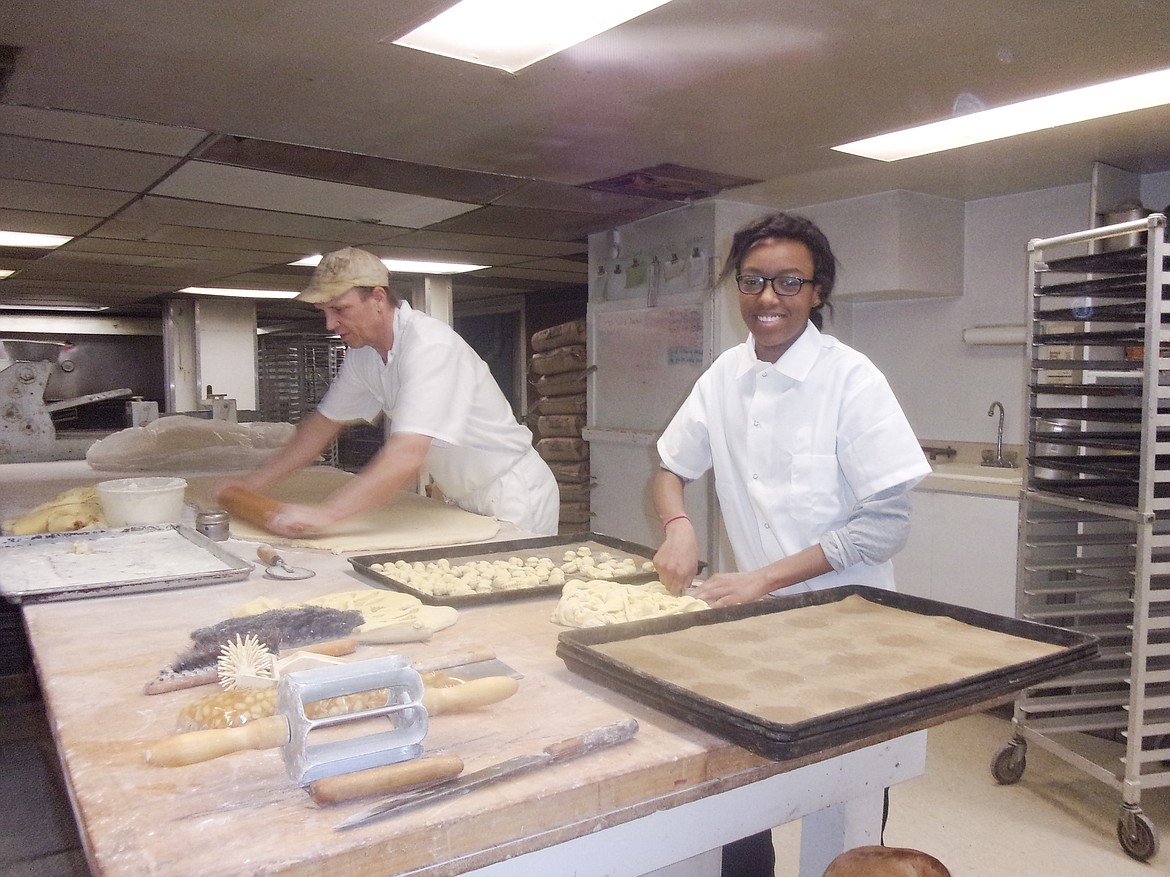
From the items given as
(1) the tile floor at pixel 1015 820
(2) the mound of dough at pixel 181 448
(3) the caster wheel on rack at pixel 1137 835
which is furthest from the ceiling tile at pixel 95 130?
(3) the caster wheel on rack at pixel 1137 835

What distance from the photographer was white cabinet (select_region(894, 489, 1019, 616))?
3.49 m

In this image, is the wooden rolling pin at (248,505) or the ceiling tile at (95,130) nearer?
the wooden rolling pin at (248,505)

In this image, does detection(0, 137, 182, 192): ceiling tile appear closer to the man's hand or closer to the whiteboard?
the man's hand

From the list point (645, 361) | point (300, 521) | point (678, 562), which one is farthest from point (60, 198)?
point (678, 562)

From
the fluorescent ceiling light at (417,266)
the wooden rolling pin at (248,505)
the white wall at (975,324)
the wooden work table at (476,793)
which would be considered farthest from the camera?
the fluorescent ceiling light at (417,266)

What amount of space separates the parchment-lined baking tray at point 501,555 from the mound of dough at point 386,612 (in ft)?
0.17

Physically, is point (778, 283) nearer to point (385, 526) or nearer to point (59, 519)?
point (385, 526)

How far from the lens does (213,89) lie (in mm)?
2588

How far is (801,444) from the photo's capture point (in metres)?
1.79

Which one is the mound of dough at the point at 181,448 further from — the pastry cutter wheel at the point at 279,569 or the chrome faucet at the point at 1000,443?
the chrome faucet at the point at 1000,443

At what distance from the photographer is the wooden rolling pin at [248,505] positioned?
2178 millimetres

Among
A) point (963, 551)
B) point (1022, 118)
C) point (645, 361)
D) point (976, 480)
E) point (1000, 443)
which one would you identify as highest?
point (1022, 118)

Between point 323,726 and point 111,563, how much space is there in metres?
1.21

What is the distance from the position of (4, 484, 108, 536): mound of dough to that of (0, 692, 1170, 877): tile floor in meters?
0.41
